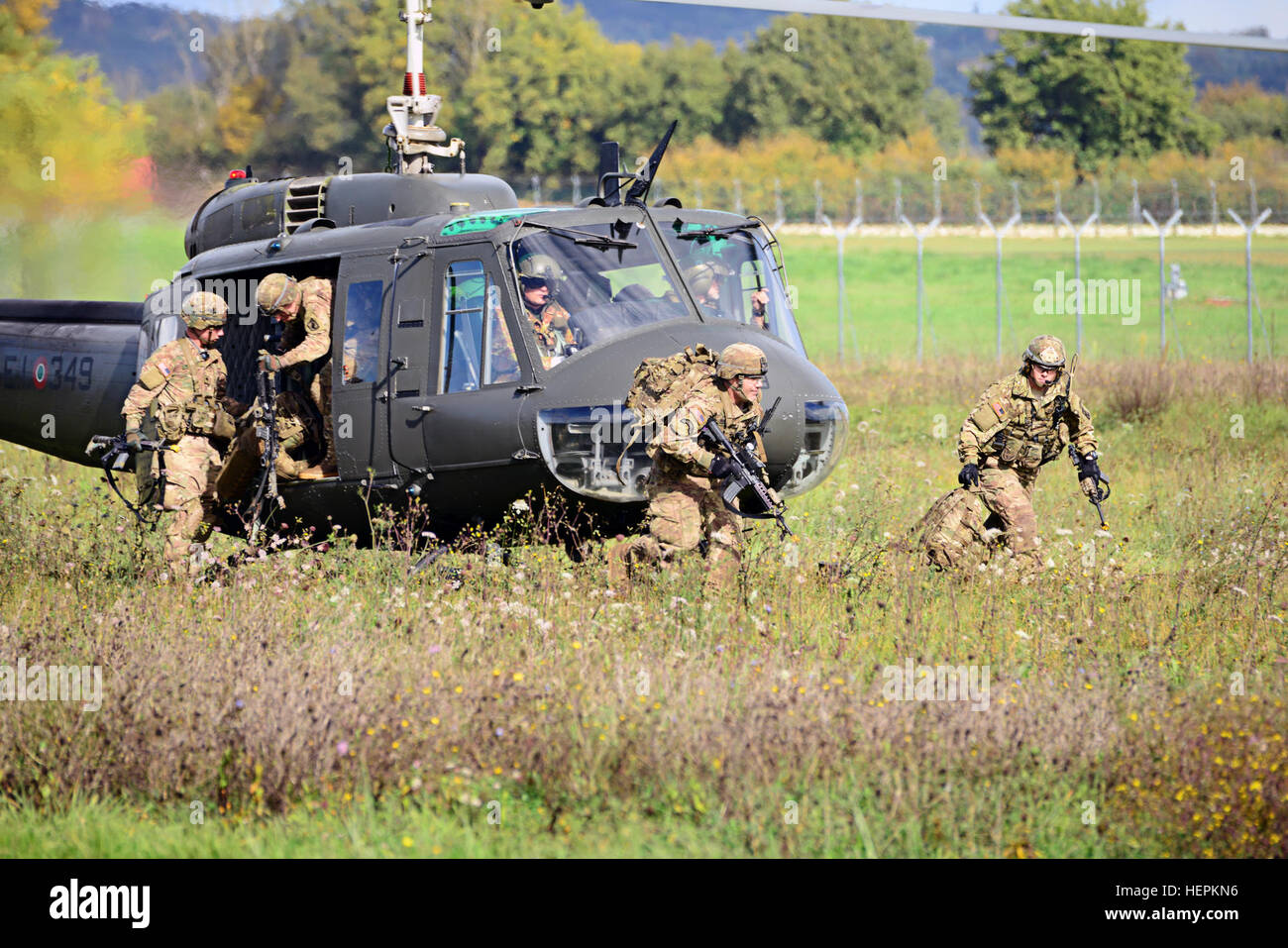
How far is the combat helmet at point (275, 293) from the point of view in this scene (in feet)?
27.7

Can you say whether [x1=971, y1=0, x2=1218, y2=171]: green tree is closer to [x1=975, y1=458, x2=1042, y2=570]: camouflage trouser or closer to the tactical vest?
[x1=975, y1=458, x2=1042, y2=570]: camouflage trouser

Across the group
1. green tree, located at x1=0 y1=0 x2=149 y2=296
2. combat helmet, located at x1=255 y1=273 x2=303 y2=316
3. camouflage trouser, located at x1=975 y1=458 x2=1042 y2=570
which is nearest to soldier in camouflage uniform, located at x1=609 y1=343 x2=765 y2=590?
camouflage trouser, located at x1=975 y1=458 x2=1042 y2=570

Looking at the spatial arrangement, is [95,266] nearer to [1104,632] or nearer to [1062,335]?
[1104,632]

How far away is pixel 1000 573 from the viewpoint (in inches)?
316

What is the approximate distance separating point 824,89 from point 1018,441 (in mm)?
63712

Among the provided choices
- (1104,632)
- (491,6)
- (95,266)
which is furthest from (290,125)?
(1104,632)

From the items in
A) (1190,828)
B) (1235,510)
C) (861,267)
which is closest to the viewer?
(1190,828)

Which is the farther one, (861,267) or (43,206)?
(861,267)

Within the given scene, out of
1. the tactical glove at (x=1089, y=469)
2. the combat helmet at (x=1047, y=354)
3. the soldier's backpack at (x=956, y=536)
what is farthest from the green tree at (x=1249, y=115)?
the soldier's backpack at (x=956, y=536)

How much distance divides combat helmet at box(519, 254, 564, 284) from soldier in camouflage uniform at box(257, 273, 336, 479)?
1.41m

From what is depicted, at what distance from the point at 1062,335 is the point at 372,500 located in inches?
915

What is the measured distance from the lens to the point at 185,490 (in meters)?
8.89

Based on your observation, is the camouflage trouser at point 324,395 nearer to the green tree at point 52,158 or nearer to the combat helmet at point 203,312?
the combat helmet at point 203,312

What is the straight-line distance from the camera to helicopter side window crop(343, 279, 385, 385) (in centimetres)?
836
